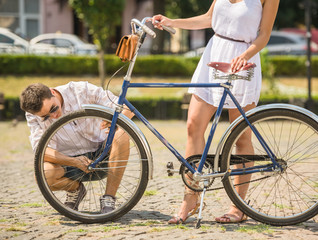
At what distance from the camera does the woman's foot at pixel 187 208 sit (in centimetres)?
399

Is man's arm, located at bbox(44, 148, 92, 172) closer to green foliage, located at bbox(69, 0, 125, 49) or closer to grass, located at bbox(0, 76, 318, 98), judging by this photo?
green foliage, located at bbox(69, 0, 125, 49)

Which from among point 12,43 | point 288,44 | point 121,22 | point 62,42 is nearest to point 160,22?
point 12,43

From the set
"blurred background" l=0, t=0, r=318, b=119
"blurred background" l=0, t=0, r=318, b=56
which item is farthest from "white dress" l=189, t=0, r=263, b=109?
"blurred background" l=0, t=0, r=318, b=56

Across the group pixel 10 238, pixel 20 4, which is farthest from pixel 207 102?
pixel 20 4

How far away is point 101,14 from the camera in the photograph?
1678 cm

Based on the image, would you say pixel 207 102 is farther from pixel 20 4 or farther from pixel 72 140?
pixel 20 4

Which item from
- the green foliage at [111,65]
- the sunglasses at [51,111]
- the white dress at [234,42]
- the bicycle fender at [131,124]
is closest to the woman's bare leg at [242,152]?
the white dress at [234,42]

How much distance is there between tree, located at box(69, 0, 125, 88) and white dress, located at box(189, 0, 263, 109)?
12439mm

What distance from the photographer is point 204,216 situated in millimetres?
4254

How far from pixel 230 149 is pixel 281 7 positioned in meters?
28.1

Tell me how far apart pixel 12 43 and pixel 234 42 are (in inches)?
759

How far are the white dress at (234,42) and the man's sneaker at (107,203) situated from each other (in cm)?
98

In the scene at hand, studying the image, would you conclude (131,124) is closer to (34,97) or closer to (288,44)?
(34,97)

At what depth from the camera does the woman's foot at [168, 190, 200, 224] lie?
399cm
